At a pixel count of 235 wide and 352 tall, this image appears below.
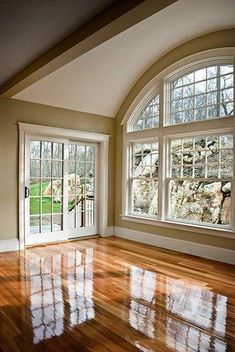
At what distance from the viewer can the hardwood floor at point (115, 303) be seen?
7.11 ft

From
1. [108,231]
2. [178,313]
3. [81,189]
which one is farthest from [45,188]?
[178,313]

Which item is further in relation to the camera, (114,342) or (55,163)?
(55,163)

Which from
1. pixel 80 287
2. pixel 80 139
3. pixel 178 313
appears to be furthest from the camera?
pixel 80 139

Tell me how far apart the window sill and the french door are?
Result: 3.31 ft

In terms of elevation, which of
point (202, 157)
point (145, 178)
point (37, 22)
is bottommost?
point (145, 178)

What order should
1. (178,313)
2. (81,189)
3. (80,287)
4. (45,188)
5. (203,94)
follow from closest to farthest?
(178,313), (80,287), (203,94), (45,188), (81,189)

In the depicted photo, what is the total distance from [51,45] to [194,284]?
10.7ft

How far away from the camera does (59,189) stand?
5578 mm

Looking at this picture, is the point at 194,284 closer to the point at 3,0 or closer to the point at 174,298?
the point at 174,298

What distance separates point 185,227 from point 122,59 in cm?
307

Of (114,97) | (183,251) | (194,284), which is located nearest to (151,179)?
(183,251)

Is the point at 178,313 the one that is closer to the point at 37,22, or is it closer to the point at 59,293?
the point at 59,293

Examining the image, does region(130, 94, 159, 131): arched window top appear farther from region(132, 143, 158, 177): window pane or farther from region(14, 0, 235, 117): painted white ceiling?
region(14, 0, 235, 117): painted white ceiling

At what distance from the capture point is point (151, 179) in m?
5.50
